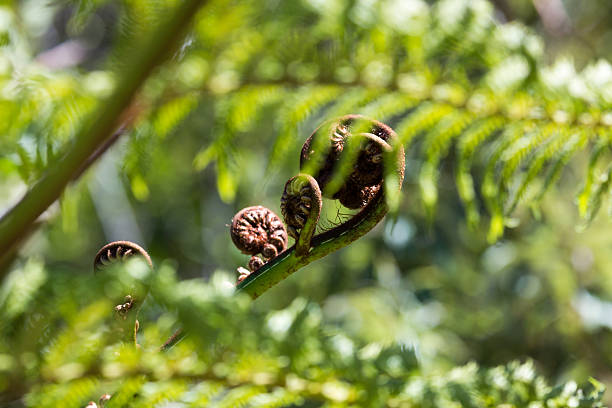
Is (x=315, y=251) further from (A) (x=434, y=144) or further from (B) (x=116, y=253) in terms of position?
(A) (x=434, y=144)

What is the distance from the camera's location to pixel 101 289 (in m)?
0.59

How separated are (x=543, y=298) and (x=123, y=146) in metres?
2.21

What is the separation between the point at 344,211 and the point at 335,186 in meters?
1.25

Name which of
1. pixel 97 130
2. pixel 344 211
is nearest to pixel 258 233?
pixel 97 130

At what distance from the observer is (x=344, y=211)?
1.96 meters

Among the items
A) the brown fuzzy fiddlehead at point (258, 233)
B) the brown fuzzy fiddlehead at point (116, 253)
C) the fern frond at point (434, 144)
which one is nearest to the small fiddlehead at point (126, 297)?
the brown fuzzy fiddlehead at point (116, 253)

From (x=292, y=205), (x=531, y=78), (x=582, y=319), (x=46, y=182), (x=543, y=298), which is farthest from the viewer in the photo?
(x=543, y=298)

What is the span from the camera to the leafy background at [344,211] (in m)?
0.67

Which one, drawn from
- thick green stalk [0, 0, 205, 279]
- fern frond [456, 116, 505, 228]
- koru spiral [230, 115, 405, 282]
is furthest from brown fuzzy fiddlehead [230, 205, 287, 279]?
fern frond [456, 116, 505, 228]

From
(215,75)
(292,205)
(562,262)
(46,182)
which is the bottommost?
(562,262)

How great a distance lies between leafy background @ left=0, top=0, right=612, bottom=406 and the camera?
67 centimetres

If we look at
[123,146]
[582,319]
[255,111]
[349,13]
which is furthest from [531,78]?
[582,319]

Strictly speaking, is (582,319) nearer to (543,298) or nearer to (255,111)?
(543,298)

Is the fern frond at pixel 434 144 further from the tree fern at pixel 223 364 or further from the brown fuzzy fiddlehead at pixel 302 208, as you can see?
the brown fuzzy fiddlehead at pixel 302 208
